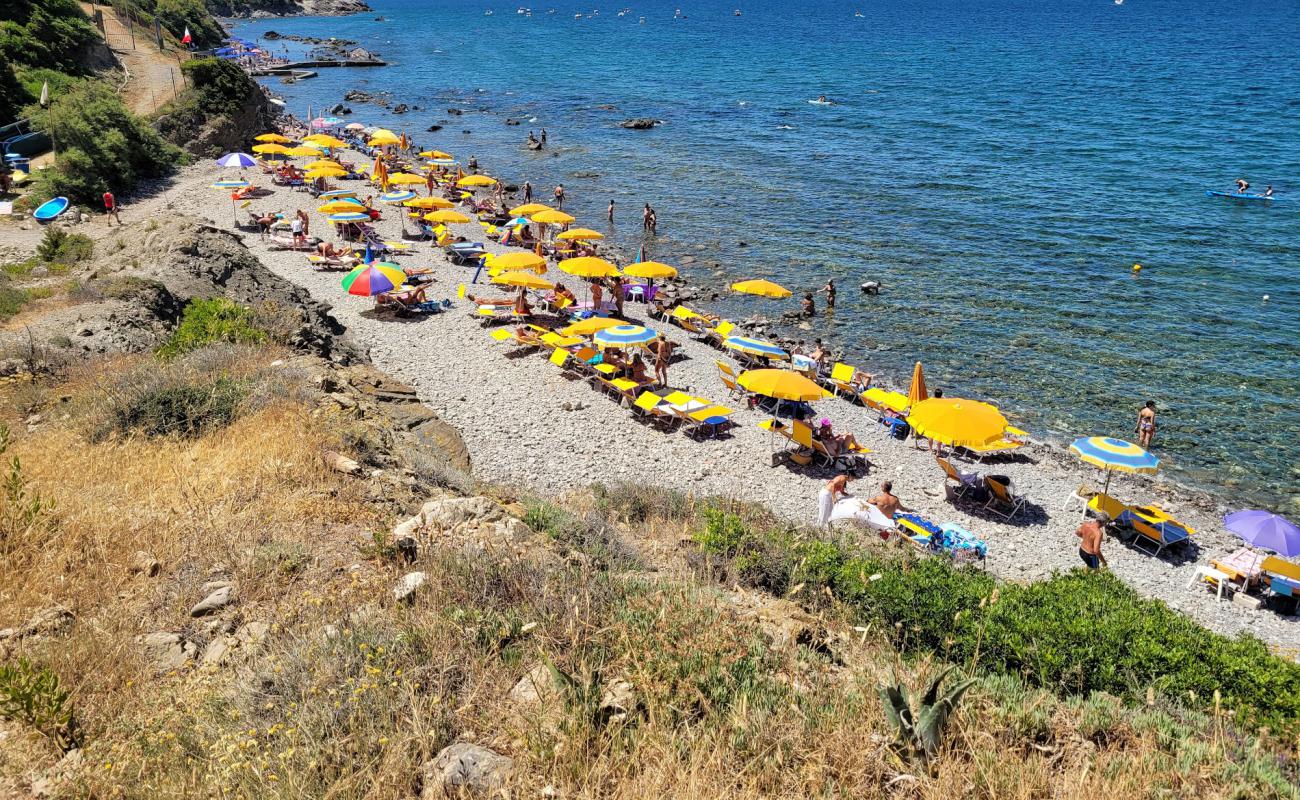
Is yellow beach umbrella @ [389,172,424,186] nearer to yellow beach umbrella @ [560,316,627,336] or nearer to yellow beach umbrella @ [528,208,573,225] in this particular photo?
yellow beach umbrella @ [528,208,573,225]

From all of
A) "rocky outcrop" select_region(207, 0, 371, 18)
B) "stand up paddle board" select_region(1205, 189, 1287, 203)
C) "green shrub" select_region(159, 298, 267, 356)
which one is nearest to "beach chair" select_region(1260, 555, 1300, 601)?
"green shrub" select_region(159, 298, 267, 356)

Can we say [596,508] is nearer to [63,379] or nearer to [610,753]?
[610,753]

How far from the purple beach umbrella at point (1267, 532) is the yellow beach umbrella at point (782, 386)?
6790mm

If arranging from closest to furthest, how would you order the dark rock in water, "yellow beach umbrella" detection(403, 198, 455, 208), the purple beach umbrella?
the purple beach umbrella, "yellow beach umbrella" detection(403, 198, 455, 208), the dark rock in water

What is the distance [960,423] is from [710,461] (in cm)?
463

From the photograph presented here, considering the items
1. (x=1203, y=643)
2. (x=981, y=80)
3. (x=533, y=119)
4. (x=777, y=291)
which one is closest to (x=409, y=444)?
(x=1203, y=643)

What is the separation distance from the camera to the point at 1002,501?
13.0m

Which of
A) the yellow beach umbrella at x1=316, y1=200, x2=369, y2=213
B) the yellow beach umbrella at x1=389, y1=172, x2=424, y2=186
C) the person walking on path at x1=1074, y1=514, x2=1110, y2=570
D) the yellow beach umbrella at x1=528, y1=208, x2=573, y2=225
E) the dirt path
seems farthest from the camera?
the dirt path

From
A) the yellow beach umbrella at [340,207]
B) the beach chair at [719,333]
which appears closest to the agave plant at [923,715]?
the beach chair at [719,333]

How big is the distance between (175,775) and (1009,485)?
12990mm

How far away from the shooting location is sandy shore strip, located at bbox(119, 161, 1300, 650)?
A: 1167 cm

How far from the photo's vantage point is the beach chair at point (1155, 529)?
39.0 ft

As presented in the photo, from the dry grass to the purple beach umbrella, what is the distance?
7.30 metres

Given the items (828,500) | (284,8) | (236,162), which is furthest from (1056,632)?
(284,8)
